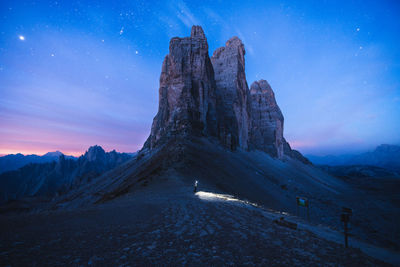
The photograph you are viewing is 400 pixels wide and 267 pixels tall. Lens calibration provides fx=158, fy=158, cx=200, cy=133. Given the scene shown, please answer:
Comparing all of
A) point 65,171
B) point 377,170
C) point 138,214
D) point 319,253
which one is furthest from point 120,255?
point 377,170

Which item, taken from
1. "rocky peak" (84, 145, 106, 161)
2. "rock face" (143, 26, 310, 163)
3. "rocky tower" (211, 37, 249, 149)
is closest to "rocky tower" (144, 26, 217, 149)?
"rock face" (143, 26, 310, 163)

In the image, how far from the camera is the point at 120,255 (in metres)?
3.55

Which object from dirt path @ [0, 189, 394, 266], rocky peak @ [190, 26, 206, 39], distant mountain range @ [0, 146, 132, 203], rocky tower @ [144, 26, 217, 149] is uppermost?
rocky peak @ [190, 26, 206, 39]

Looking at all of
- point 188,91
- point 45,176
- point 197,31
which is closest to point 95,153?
point 45,176

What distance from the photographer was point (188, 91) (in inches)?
1617

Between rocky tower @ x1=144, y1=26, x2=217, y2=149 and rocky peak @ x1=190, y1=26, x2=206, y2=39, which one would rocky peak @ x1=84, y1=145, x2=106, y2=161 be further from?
rocky peak @ x1=190, y1=26, x2=206, y2=39

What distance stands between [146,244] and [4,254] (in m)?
2.99

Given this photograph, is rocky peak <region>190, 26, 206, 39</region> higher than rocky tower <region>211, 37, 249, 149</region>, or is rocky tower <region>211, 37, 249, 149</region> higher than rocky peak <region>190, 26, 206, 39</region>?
rocky peak <region>190, 26, 206, 39</region>

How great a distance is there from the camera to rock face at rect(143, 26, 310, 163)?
40.3 meters

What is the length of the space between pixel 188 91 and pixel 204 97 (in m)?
5.16

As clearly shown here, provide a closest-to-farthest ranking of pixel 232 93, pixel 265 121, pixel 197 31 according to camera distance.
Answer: pixel 197 31 < pixel 232 93 < pixel 265 121

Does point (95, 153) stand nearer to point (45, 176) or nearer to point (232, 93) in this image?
point (45, 176)

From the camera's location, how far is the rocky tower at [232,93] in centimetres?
5235

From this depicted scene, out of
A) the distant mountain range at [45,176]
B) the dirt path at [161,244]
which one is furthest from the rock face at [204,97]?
the distant mountain range at [45,176]
